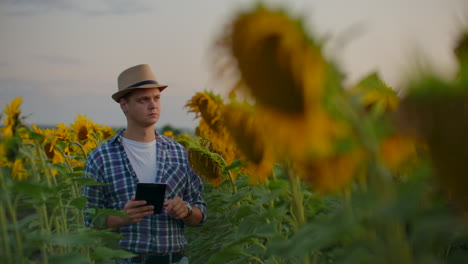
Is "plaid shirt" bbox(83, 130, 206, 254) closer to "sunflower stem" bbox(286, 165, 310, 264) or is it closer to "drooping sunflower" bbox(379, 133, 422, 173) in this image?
"sunflower stem" bbox(286, 165, 310, 264)

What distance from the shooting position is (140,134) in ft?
13.9

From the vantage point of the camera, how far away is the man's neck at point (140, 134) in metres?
4.23

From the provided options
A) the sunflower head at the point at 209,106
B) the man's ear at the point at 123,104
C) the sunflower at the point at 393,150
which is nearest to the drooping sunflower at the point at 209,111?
the sunflower head at the point at 209,106

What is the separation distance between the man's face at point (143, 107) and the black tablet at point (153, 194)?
0.66 m

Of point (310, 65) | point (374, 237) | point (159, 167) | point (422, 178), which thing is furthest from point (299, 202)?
point (159, 167)

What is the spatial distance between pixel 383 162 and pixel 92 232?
1595 mm

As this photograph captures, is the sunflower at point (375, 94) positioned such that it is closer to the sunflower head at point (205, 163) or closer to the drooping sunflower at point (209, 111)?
the drooping sunflower at point (209, 111)

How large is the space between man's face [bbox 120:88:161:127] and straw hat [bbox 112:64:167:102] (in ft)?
0.18

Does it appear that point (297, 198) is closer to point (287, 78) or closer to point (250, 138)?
point (250, 138)

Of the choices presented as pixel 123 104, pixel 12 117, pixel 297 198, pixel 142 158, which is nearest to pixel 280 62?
pixel 297 198

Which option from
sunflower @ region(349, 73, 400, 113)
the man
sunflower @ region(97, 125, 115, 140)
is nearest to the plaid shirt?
the man

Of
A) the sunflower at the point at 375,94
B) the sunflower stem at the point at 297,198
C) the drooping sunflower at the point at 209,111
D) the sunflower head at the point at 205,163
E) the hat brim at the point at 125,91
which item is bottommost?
the sunflower stem at the point at 297,198

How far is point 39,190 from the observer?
222 cm

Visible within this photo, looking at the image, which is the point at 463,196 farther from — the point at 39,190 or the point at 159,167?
the point at 159,167
